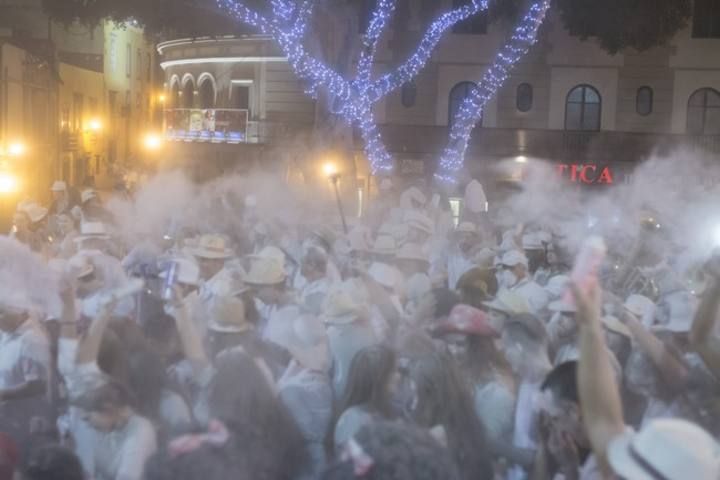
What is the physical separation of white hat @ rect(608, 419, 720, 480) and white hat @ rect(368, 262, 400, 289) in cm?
368

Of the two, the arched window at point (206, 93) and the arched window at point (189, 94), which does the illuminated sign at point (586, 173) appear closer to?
the arched window at point (206, 93)

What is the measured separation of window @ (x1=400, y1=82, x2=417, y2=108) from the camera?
88.7ft

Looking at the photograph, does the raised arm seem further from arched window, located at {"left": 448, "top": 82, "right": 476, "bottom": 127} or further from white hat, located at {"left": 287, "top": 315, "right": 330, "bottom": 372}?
arched window, located at {"left": 448, "top": 82, "right": 476, "bottom": 127}

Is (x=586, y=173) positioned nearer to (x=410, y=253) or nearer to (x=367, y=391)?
(x=410, y=253)

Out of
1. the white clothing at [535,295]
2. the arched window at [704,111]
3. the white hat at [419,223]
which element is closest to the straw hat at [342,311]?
the white clothing at [535,295]

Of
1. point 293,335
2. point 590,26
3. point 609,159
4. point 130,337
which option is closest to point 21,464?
point 130,337

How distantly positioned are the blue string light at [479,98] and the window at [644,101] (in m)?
3.16

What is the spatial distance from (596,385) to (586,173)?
2361 centimetres

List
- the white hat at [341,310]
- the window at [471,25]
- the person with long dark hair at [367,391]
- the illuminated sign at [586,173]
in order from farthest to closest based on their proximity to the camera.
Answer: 1. the illuminated sign at [586,173]
2. the window at [471,25]
3. the white hat at [341,310]
4. the person with long dark hair at [367,391]

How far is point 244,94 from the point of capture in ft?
101

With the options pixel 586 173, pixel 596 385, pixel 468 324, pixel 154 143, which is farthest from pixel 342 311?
pixel 154 143

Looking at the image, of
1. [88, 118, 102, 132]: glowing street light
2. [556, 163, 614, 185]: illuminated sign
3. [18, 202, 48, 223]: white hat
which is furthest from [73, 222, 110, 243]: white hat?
[88, 118, 102, 132]: glowing street light

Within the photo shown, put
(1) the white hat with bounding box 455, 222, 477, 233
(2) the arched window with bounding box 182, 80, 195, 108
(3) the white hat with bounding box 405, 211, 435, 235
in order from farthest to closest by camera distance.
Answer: (2) the arched window with bounding box 182, 80, 195, 108 < (1) the white hat with bounding box 455, 222, 477, 233 < (3) the white hat with bounding box 405, 211, 435, 235

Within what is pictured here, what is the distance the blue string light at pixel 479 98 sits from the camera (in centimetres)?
A: 2597
